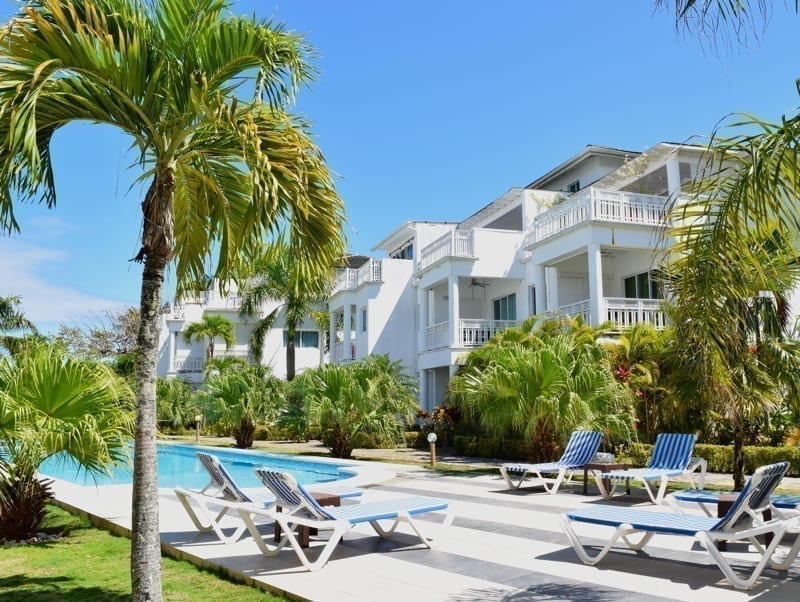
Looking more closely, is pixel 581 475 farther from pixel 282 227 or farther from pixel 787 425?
pixel 282 227

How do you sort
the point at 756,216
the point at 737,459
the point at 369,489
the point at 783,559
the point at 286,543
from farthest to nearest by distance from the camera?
the point at 369,489, the point at 737,459, the point at 286,543, the point at 783,559, the point at 756,216

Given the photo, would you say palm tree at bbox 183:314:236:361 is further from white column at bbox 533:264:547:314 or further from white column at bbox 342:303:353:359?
white column at bbox 533:264:547:314

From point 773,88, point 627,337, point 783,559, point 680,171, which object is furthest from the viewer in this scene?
point 680,171

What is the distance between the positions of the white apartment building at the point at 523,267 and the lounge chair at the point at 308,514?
43.3 feet

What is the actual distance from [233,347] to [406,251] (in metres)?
16.7

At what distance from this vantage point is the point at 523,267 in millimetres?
26969

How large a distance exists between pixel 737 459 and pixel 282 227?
884 centimetres

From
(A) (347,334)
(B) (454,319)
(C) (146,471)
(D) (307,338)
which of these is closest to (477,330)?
(B) (454,319)

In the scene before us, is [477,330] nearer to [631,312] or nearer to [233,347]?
[631,312]

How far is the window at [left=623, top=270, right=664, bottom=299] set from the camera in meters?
23.0

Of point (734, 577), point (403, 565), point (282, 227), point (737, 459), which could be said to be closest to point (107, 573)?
point (403, 565)

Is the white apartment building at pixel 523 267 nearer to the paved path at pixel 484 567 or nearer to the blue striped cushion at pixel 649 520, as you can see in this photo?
the paved path at pixel 484 567

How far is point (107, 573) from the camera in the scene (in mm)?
6984

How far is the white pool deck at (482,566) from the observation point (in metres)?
5.80
